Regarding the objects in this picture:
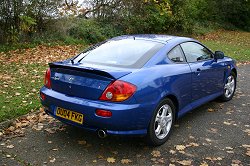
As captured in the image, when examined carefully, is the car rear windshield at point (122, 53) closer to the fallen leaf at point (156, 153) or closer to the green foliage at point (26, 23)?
the fallen leaf at point (156, 153)

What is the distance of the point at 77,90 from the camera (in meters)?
4.25

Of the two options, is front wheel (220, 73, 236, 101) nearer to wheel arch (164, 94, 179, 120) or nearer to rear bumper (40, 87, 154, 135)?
wheel arch (164, 94, 179, 120)

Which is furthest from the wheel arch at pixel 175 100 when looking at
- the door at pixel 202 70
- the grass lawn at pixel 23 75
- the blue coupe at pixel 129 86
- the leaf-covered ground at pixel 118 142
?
the grass lawn at pixel 23 75

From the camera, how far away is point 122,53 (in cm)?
484

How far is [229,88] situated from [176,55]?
233 centimetres

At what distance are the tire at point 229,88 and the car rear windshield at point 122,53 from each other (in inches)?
96.6

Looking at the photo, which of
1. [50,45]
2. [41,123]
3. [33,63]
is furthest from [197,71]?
[50,45]

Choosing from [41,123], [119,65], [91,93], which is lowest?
[41,123]

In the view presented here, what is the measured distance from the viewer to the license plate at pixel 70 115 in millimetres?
4177

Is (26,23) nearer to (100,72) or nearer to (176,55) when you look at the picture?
(176,55)

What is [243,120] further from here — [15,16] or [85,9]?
[85,9]

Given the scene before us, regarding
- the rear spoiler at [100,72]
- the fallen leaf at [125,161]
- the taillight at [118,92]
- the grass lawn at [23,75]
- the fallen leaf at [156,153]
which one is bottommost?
the fallen leaf at [125,161]

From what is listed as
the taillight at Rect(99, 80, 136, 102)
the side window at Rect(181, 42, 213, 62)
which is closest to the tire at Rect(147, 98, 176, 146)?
the taillight at Rect(99, 80, 136, 102)

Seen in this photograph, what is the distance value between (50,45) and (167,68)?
8.60 meters
